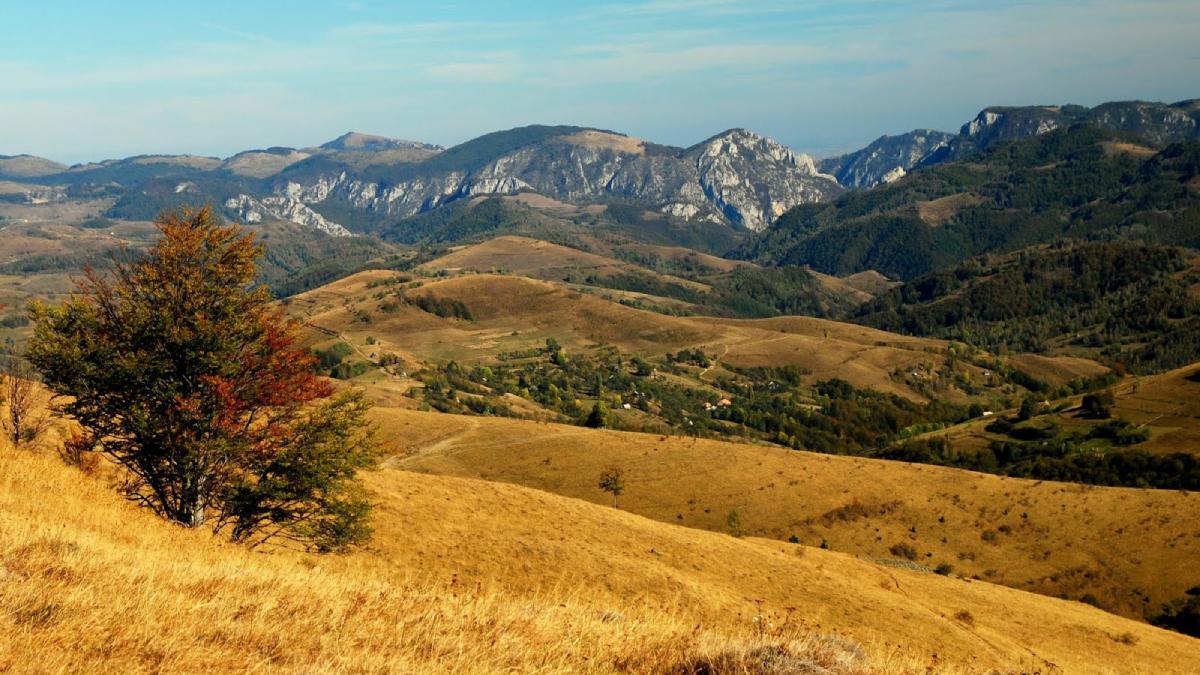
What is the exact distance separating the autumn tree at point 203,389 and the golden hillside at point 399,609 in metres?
2.07

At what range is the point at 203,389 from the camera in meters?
25.6

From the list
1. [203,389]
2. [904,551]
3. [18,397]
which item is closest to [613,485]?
[904,551]

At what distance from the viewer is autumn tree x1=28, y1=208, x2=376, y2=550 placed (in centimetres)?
2512

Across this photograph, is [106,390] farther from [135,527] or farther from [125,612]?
[125,612]

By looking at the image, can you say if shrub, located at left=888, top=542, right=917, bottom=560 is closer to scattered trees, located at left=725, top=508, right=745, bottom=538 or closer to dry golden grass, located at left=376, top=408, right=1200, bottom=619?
dry golden grass, located at left=376, top=408, right=1200, bottom=619

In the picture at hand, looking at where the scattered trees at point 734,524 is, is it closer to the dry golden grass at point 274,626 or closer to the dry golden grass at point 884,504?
the dry golden grass at point 884,504

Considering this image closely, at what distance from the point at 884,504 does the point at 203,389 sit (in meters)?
71.5

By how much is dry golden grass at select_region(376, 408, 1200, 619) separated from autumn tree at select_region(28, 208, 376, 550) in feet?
190

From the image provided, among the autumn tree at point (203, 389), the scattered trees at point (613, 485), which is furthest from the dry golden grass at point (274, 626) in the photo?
the scattered trees at point (613, 485)

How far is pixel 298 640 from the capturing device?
479 inches

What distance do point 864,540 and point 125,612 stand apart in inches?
2861

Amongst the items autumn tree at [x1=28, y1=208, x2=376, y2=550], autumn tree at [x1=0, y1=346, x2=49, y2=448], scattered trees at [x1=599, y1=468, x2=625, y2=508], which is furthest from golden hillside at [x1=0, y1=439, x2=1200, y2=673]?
scattered trees at [x1=599, y1=468, x2=625, y2=508]

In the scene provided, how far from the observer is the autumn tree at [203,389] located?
25125 mm

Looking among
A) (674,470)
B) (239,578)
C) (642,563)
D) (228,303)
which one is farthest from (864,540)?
(239,578)
